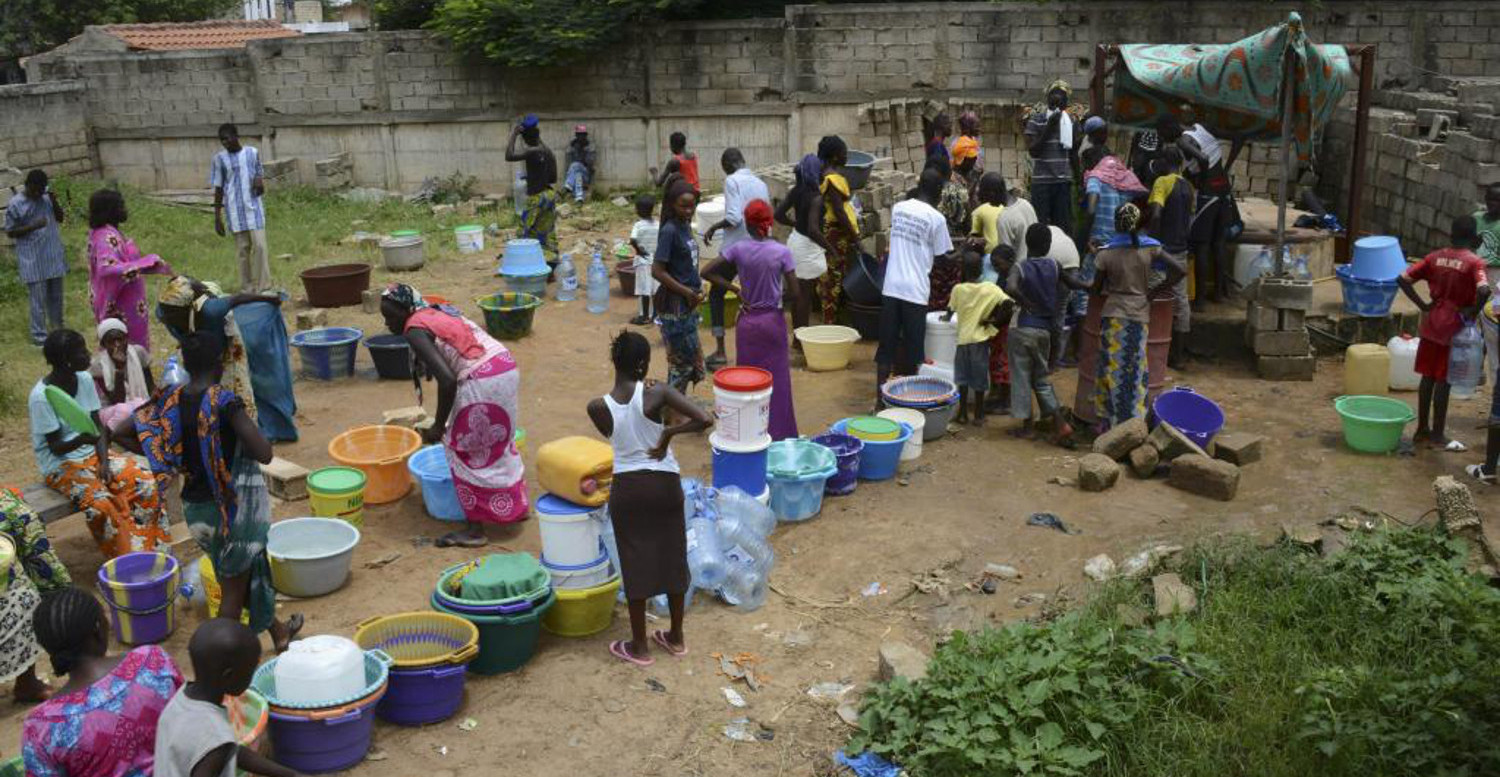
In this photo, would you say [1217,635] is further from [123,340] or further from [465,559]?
[123,340]

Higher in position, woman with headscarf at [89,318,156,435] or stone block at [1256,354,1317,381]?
woman with headscarf at [89,318,156,435]

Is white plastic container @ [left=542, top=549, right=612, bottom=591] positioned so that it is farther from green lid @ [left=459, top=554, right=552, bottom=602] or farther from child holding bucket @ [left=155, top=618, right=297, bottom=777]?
child holding bucket @ [left=155, top=618, right=297, bottom=777]

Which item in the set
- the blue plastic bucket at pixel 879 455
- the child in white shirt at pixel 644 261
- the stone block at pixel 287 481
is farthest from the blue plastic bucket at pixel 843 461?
the child in white shirt at pixel 644 261

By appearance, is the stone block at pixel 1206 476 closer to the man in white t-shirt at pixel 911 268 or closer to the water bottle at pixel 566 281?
the man in white t-shirt at pixel 911 268

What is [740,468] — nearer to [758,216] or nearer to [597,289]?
[758,216]

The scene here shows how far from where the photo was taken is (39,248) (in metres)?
10.4

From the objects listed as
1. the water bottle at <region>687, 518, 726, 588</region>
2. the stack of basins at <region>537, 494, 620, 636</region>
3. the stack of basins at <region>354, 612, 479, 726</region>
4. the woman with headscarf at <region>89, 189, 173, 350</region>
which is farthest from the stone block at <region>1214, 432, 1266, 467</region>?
the woman with headscarf at <region>89, 189, 173, 350</region>

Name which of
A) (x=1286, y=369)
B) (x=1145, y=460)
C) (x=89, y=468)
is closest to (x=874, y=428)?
(x=1145, y=460)

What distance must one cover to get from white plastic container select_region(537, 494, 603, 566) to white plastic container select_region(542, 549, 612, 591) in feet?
0.06

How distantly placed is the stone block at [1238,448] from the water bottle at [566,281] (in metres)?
6.61

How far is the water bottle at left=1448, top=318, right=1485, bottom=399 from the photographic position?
26.0 ft

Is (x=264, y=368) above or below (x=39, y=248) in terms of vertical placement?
below

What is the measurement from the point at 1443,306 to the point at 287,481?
7229mm

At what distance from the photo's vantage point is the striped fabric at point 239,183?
11461mm
